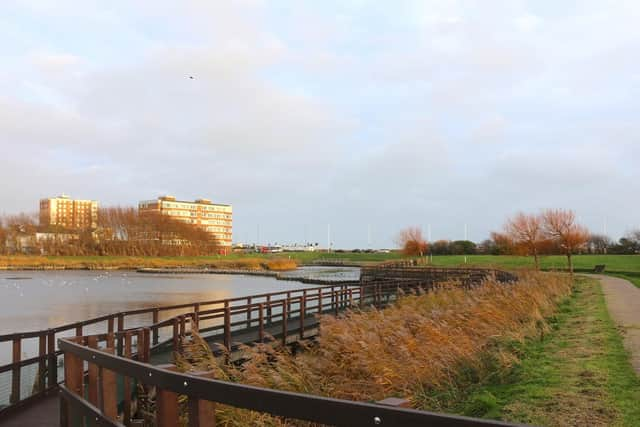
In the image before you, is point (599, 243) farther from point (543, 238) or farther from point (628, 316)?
point (628, 316)

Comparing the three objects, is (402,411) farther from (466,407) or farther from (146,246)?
(146,246)

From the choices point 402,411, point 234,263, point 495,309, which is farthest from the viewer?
point 234,263

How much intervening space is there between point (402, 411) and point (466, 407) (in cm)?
625

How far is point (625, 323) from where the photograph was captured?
15766 millimetres

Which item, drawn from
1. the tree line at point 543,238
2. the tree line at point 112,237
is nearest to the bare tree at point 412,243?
the tree line at point 543,238

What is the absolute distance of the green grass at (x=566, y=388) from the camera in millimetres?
7141

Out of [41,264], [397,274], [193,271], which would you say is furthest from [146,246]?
[397,274]

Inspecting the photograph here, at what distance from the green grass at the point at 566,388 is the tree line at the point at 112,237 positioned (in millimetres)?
121373

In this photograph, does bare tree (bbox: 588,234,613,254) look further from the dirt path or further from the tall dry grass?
the tall dry grass

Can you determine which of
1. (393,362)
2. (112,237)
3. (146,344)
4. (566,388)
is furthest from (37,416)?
(112,237)

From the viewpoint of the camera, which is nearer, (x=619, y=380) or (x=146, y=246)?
(x=619, y=380)

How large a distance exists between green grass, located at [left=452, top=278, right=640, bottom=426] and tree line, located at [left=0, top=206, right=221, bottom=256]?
398 ft

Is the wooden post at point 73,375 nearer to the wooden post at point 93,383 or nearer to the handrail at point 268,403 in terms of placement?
the wooden post at point 93,383

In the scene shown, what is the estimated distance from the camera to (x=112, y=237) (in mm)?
131375
